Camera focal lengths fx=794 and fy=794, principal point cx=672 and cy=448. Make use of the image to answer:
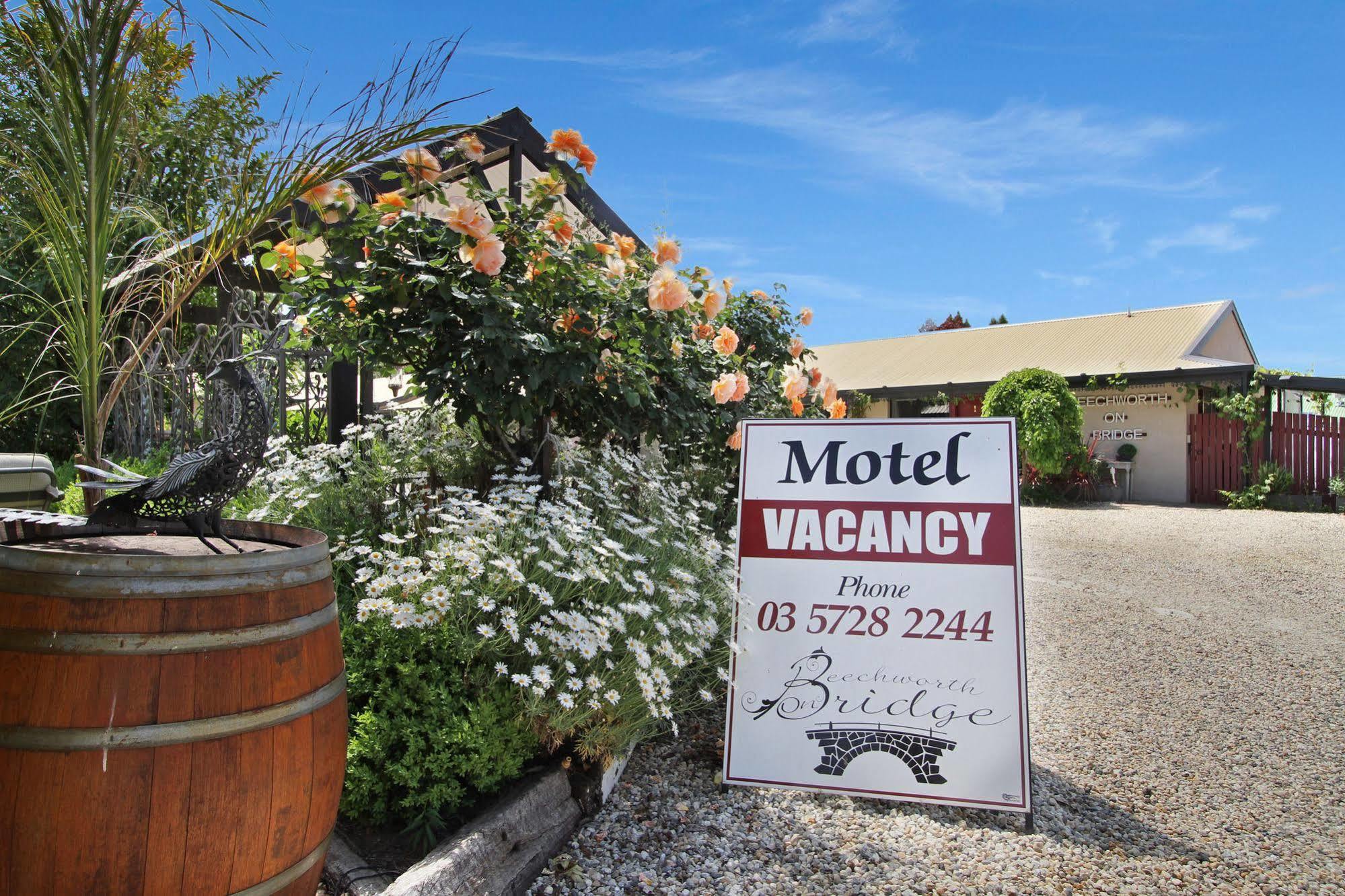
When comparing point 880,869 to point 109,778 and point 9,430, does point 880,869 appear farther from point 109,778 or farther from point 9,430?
point 9,430

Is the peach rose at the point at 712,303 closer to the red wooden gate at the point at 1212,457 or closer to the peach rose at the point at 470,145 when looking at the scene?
the peach rose at the point at 470,145

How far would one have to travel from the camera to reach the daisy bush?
2064 millimetres

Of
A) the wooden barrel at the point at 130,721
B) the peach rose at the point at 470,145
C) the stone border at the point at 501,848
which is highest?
the peach rose at the point at 470,145

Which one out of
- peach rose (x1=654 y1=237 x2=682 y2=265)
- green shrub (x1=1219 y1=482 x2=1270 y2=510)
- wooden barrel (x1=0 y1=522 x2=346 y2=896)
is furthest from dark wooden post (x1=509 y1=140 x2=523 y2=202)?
green shrub (x1=1219 y1=482 x2=1270 y2=510)

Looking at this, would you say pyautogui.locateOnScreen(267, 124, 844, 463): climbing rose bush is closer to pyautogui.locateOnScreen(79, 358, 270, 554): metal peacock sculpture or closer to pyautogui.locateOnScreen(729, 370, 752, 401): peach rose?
pyautogui.locateOnScreen(729, 370, 752, 401): peach rose

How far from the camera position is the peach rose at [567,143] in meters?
3.16

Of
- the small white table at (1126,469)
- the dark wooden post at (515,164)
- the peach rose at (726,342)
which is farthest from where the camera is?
the small white table at (1126,469)

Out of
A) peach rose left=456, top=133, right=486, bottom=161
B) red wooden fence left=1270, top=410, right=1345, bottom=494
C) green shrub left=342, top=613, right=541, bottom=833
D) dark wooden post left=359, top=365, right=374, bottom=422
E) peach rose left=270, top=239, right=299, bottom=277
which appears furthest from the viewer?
red wooden fence left=1270, top=410, right=1345, bottom=494

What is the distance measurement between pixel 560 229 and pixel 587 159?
0.36 meters

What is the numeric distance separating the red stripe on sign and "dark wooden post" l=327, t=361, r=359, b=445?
295cm

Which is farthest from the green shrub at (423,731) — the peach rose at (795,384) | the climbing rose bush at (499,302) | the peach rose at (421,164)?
the peach rose at (795,384)

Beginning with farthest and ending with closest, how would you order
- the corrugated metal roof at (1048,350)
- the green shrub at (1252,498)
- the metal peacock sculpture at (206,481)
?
the corrugated metal roof at (1048,350), the green shrub at (1252,498), the metal peacock sculpture at (206,481)

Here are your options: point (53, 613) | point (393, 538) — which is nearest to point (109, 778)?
point (53, 613)

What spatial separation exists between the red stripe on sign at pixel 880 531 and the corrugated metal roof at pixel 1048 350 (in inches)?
487
